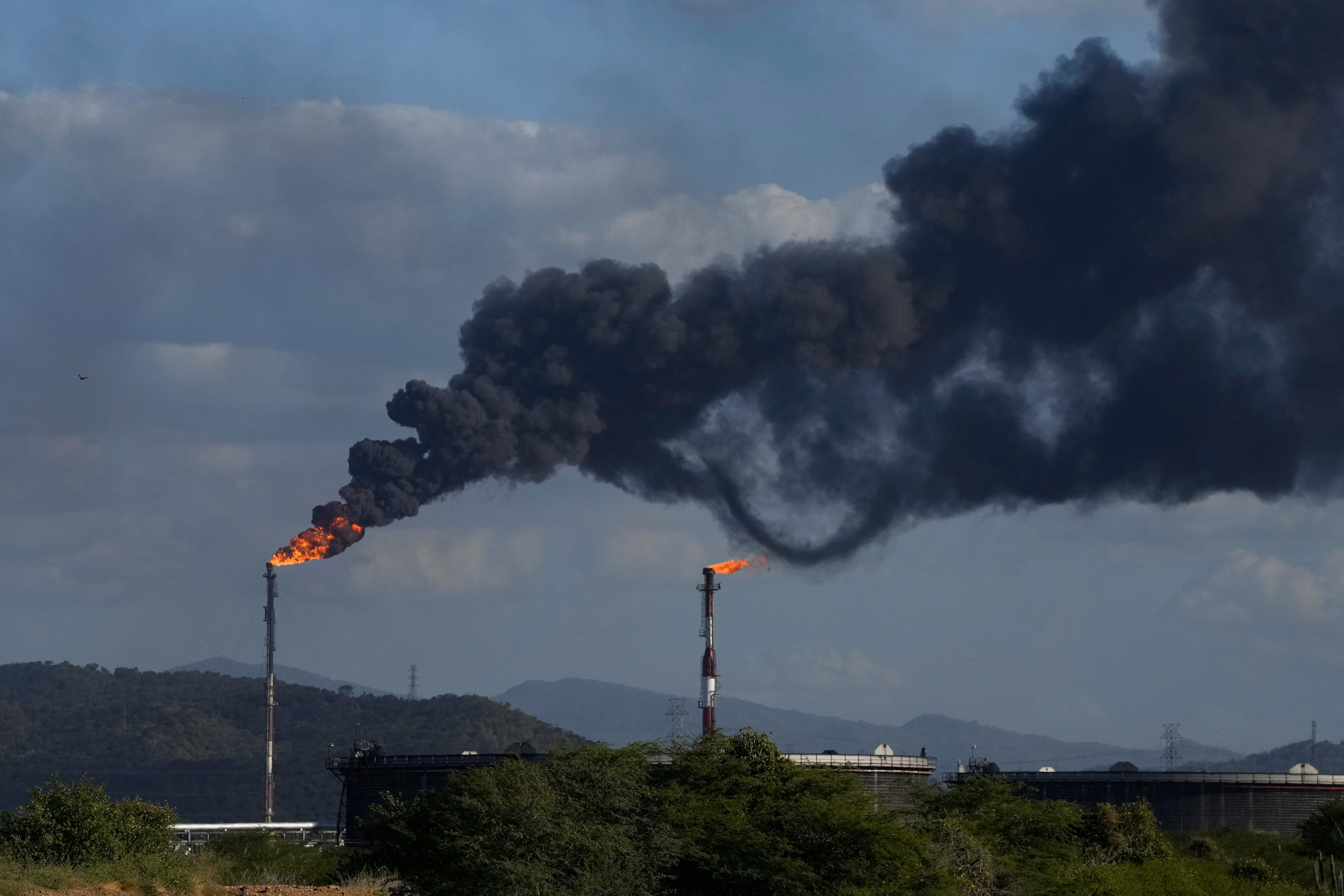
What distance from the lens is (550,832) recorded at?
45.5m

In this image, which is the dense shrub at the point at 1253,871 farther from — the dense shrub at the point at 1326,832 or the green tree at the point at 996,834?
the green tree at the point at 996,834

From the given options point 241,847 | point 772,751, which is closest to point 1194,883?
point 772,751

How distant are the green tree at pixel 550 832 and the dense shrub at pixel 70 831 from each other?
927 centimetres

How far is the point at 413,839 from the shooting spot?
56.5m

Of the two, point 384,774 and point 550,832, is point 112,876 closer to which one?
point 550,832

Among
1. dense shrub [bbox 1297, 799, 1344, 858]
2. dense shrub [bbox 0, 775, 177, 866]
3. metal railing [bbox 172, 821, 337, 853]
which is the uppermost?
dense shrub [bbox 0, 775, 177, 866]

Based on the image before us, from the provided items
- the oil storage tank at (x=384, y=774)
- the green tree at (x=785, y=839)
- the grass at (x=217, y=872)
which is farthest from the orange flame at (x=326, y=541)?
the green tree at (x=785, y=839)

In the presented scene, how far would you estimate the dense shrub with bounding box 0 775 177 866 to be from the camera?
51.1 metres

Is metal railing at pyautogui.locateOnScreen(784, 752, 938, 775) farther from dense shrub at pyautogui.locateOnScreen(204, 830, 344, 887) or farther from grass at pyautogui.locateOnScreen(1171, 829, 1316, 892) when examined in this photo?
dense shrub at pyautogui.locateOnScreen(204, 830, 344, 887)

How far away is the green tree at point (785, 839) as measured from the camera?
48469 mm

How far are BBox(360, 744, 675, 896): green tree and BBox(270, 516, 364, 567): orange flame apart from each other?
230 feet

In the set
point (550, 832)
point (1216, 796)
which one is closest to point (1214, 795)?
point (1216, 796)

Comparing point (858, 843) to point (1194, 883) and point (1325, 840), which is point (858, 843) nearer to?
point (1194, 883)

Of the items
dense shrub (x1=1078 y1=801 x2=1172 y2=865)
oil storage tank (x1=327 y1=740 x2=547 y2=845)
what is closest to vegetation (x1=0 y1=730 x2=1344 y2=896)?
dense shrub (x1=1078 y1=801 x2=1172 y2=865)
